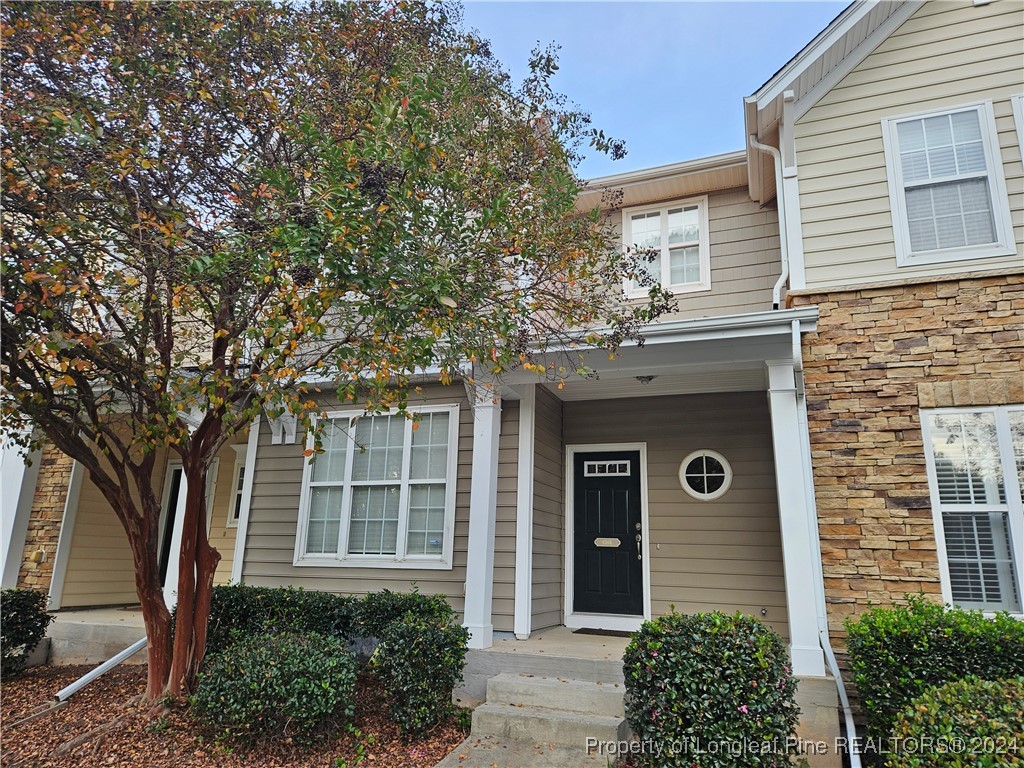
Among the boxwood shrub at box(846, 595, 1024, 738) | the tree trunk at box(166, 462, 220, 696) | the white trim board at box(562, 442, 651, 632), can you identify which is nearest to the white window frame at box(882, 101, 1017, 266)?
the boxwood shrub at box(846, 595, 1024, 738)

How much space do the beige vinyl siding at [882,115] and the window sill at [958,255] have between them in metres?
0.05

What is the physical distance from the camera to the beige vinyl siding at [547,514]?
264 inches

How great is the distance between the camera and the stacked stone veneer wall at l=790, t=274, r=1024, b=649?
17.0ft

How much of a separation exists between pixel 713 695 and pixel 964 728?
1.30 meters

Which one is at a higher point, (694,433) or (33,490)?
(694,433)

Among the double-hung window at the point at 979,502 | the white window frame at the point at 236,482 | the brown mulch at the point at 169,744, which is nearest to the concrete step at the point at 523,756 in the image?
the brown mulch at the point at 169,744

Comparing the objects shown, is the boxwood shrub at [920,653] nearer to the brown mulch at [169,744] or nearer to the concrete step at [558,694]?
the concrete step at [558,694]

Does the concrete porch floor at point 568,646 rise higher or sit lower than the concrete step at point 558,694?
higher

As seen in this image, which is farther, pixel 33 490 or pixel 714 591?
pixel 33 490

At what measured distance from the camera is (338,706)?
15.9ft

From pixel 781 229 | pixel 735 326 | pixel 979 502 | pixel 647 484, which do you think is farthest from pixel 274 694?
pixel 781 229

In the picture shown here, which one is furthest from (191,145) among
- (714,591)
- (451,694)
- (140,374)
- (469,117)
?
(714,591)

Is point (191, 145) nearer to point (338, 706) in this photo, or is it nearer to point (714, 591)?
point (338, 706)

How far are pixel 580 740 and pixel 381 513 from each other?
337 centimetres
